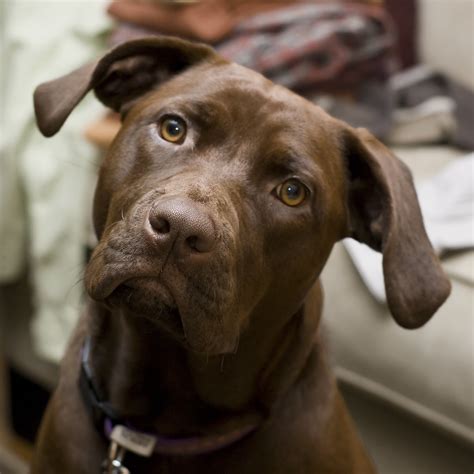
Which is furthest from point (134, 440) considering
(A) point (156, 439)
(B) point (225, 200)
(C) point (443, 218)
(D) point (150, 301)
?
(C) point (443, 218)

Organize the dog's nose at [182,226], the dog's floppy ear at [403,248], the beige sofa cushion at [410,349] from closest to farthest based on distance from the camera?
the dog's nose at [182,226] → the dog's floppy ear at [403,248] → the beige sofa cushion at [410,349]

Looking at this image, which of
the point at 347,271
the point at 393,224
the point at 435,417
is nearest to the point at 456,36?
the point at 347,271

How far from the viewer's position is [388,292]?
136 centimetres

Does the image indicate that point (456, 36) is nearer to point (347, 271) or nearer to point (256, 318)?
point (347, 271)

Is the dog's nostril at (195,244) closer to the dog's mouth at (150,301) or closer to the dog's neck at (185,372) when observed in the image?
the dog's mouth at (150,301)

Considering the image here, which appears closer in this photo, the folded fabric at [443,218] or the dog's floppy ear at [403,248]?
the dog's floppy ear at [403,248]

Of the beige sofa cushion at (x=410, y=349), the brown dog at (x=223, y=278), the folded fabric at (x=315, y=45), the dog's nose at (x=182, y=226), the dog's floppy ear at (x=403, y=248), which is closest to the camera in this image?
the dog's nose at (x=182, y=226)

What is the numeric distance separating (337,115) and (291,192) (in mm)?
1052

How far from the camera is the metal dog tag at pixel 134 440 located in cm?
141

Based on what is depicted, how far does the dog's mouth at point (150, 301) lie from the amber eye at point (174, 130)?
0.25 meters

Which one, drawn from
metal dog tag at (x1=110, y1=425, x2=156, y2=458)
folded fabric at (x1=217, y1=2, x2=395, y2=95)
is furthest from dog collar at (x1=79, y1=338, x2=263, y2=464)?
folded fabric at (x1=217, y1=2, x2=395, y2=95)

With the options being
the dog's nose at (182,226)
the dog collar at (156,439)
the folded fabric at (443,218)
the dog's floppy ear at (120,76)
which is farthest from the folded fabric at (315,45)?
the dog's nose at (182,226)

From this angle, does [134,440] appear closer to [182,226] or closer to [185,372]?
[185,372]

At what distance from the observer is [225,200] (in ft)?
3.97
